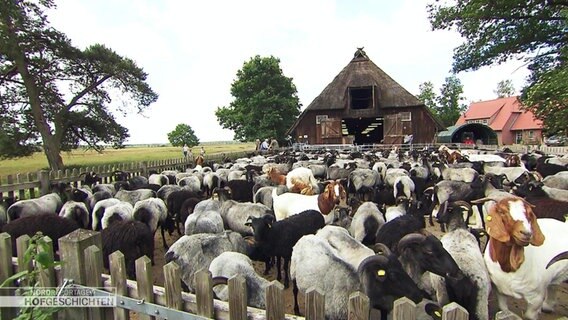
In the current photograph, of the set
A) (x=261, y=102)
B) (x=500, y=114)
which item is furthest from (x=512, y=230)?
(x=500, y=114)

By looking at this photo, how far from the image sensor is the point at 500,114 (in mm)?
56438

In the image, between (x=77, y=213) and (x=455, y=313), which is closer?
(x=455, y=313)

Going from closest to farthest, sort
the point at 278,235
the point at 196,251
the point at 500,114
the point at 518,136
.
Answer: the point at 196,251 → the point at 278,235 → the point at 518,136 → the point at 500,114

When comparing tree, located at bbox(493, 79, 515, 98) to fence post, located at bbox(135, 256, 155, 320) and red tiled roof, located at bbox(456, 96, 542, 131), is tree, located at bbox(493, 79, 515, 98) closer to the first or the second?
red tiled roof, located at bbox(456, 96, 542, 131)

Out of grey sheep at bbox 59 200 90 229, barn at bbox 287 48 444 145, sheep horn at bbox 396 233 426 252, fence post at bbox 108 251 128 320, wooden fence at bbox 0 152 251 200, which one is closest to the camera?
fence post at bbox 108 251 128 320

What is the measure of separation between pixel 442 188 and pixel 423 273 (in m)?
4.84

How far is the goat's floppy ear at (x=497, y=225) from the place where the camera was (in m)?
3.39

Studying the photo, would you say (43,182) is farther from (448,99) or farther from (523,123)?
(448,99)

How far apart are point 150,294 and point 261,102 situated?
40319 mm

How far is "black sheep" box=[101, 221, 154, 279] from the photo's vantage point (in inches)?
188

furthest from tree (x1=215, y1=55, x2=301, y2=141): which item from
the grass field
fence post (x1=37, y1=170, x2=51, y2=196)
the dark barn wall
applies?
fence post (x1=37, y1=170, x2=51, y2=196)

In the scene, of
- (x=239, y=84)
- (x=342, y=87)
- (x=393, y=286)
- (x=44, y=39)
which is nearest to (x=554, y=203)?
(x=393, y=286)

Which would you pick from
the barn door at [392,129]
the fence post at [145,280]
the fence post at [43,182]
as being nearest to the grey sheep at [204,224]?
the fence post at [145,280]

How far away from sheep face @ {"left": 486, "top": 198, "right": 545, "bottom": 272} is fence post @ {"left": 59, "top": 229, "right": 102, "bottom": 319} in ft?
11.7
